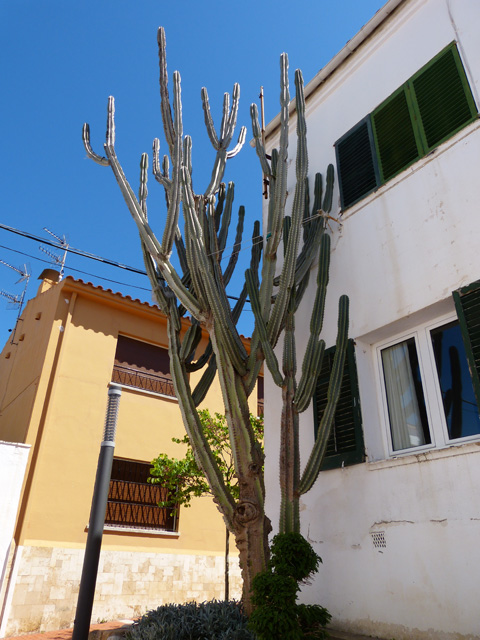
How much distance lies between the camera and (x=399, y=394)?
16.3 ft

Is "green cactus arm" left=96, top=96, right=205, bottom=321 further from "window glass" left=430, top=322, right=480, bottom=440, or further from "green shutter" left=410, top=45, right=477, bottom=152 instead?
"green shutter" left=410, top=45, right=477, bottom=152

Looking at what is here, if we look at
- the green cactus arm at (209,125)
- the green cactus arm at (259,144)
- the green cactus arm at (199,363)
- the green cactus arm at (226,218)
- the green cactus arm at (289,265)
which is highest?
the green cactus arm at (209,125)

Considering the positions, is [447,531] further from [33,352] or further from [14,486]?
[33,352]

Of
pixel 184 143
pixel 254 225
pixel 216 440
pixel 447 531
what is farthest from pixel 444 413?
pixel 216 440

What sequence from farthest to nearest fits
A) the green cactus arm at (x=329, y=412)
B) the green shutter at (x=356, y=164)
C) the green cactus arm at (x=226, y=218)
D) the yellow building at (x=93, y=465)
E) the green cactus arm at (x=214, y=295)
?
the yellow building at (x=93, y=465)
the green shutter at (x=356, y=164)
the green cactus arm at (x=226, y=218)
the green cactus arm at (x=214, y=295)
the green cactus arm at (x=329, y=412)

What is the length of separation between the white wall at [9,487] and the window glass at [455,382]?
8.08 metres

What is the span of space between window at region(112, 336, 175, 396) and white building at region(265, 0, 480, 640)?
6.63 m

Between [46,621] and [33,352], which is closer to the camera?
[46,621]

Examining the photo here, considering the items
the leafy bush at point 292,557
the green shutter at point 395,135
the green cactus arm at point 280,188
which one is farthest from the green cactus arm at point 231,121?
the leafy bush at point 292,557

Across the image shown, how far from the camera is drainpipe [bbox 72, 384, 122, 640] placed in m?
4.45

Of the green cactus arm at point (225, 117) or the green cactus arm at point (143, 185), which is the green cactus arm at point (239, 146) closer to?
the green cactus arm at point (225, 117)

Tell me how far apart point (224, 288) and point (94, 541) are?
282 centimetres

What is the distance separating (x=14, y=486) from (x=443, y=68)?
9.51 m

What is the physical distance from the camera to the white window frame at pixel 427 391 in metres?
4.45
